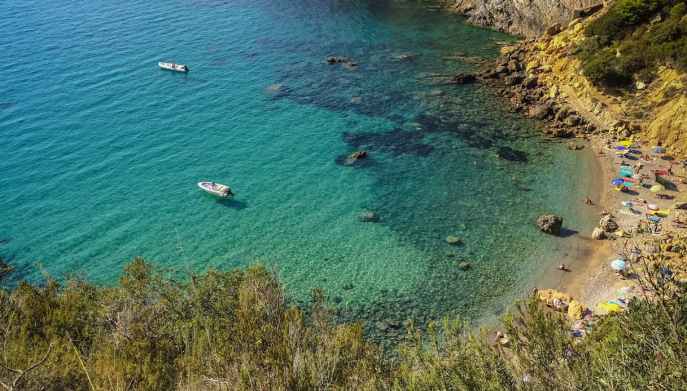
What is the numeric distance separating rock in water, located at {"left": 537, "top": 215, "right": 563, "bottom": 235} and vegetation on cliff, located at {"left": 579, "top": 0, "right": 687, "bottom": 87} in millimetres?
20454

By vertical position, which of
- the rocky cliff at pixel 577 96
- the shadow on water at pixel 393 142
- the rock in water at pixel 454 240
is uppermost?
the rocky cliff at pixel 577 96

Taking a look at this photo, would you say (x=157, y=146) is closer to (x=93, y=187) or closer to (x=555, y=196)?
(x=93, y=187)

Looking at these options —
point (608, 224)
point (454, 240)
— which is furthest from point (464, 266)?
point (608, 224)

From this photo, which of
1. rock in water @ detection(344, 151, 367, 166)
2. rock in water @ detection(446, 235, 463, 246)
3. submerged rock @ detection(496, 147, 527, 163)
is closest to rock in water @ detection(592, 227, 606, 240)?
rock in water @ detection(446, 235, 463, 246)

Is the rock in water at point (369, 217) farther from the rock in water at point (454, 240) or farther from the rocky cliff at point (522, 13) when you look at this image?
the rocky cliff at point (522, 13)

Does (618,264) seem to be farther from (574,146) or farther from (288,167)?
(288,167)

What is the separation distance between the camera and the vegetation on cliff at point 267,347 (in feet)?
47.6

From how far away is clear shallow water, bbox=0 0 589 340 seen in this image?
34.7 m

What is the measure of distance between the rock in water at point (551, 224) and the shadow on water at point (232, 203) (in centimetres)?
2576

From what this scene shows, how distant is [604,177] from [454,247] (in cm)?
1658

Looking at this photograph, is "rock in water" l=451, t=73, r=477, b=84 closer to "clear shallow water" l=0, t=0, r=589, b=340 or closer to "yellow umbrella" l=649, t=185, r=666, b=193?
"clear shallow water" l=0, t=0, r=589, b=340

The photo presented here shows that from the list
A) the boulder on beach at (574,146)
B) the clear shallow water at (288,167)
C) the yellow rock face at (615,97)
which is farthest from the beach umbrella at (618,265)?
the boulder on beach at (574,146)

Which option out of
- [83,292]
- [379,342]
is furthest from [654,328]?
[83,292]

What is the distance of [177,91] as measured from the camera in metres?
59.9
